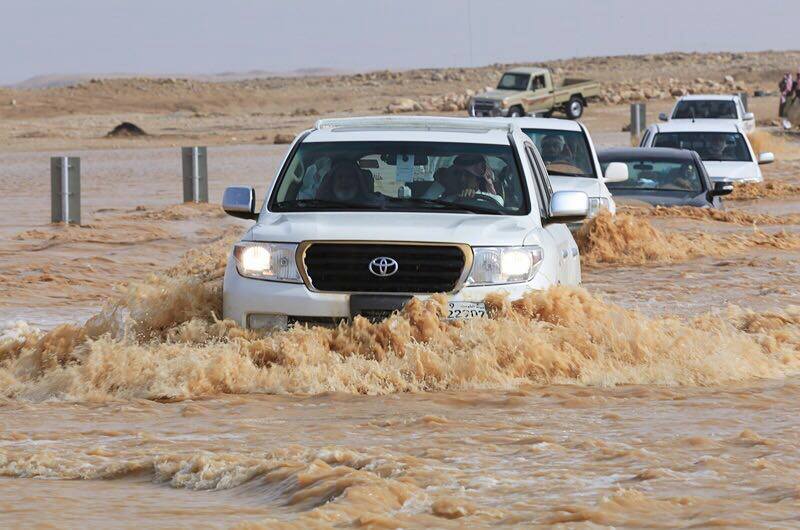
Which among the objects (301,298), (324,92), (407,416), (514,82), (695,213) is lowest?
(407,416)

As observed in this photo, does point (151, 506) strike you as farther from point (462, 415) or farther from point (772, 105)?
point (772, 105)

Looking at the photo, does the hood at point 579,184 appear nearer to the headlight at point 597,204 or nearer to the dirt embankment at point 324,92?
the headlight at point 597,204

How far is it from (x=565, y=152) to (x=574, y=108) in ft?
123

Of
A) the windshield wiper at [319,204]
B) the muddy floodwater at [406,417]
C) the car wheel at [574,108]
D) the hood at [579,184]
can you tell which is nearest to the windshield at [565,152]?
the hood at [579,184]

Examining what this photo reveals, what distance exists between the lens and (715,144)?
22.5 m

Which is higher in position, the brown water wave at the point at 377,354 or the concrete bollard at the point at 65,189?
the concrete bollard at the point at 65,189

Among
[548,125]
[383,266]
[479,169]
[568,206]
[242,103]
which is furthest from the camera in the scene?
[242,103]

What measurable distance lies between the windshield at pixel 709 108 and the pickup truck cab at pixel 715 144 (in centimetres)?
957

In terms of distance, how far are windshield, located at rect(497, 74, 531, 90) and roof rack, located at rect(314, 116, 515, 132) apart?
131 feet

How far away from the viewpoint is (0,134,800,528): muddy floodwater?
6277 millimetres

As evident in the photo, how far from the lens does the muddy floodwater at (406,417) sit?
6277 mm

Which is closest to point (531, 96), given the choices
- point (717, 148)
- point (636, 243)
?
point (717, 148)

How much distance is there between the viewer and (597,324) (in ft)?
31.0

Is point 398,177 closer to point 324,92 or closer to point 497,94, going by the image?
point 497,94
